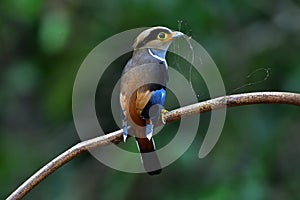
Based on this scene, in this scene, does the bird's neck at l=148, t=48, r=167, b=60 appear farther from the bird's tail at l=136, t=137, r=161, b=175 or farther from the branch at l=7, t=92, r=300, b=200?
the branch at l=7, t=92, r=300, b=200

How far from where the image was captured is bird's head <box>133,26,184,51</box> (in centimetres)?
233

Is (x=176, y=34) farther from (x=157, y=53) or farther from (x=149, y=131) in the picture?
(x=149, y=131)

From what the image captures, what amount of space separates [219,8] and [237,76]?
1.60 ft

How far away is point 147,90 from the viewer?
2273 mm

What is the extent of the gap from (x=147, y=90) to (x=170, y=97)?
244 centimetres

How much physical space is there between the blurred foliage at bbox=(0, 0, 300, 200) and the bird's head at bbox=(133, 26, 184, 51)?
2159 millimetres

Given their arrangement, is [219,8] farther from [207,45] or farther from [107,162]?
[107,162]

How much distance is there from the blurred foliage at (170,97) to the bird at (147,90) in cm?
217

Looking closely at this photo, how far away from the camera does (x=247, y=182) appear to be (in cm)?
481

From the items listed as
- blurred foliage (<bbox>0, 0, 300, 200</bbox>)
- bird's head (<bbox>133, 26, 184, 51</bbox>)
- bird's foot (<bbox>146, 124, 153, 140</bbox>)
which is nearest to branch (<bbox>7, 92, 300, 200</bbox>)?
bird's foot (<bbox>146, 124, 153, 140</bbox>)

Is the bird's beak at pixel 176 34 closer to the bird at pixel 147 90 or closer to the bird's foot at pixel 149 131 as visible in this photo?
the bird at pixel 147 90

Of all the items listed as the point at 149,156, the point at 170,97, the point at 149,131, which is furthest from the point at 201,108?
the point at 170,97

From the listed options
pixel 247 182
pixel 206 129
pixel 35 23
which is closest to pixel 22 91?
pixel 35 23

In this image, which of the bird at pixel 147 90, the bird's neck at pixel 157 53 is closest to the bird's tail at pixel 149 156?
the bird at pixel 147 90
